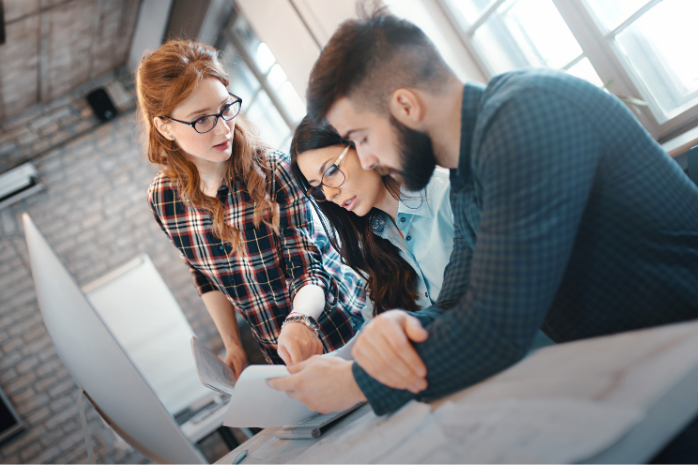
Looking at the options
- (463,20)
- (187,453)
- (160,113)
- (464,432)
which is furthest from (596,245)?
(463,20)

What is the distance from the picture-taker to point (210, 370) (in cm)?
100

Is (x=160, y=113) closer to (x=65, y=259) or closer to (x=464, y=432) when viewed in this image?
(x=464, y=432)

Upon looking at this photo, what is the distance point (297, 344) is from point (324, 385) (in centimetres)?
32

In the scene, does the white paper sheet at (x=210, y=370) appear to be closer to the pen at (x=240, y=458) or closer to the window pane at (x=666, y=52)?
the pen at (x=240, y=458)

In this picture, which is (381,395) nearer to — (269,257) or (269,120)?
(269,257)

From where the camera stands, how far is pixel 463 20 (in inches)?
76.7

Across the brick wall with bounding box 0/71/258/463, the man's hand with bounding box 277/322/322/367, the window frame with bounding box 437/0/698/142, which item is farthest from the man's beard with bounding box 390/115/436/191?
the brick wall with bounding box 0/71/258/463

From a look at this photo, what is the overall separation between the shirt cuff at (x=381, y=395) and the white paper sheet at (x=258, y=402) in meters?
0.19

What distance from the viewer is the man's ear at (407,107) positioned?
2.25ft

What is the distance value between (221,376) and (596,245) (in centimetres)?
88

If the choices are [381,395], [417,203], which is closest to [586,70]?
[417,203]

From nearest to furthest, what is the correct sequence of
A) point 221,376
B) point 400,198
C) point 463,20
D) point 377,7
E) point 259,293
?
point 377,7 < point 221,376 < point 400,198 < point 259,293 < point 463,20

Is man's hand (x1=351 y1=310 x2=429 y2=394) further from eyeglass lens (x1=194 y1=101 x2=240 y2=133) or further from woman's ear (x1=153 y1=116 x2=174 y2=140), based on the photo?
woman's ear (x1=153 y1=116 x2=174 y2=140)

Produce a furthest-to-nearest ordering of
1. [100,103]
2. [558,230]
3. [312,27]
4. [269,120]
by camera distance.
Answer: [100,103], [269,120], [312,27], [558,230]
